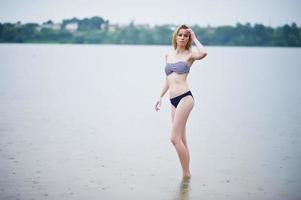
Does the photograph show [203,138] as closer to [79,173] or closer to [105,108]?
[79,173]

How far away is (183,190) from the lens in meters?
6.94

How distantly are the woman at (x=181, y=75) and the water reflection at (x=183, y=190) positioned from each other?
13.3 inches

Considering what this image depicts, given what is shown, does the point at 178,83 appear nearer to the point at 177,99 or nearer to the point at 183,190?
the point at 177,99

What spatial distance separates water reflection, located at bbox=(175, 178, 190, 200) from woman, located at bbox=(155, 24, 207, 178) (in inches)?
13.3

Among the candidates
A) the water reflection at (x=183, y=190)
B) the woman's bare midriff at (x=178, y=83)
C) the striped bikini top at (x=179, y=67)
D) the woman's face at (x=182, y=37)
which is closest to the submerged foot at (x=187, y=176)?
the water reflection at (x=183, y=190)

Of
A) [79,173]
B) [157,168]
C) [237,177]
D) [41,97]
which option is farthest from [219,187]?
[41,97]

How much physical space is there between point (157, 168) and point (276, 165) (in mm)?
1726

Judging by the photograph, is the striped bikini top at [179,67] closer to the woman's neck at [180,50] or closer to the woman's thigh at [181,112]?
the woman's neck at [180,50]

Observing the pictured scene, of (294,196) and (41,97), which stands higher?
(41,97)

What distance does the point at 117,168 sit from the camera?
7.96 meters

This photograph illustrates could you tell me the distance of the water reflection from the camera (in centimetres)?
663

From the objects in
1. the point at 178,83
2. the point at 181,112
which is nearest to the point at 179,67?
the point at 178,83

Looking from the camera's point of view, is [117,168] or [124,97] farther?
[124,97]

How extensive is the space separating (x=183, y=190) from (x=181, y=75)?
55.6 inches
